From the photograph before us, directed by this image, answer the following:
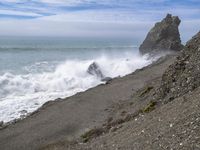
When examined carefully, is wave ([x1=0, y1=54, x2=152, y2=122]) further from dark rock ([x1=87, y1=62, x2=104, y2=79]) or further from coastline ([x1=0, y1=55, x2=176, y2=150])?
coastline ([x1=0, y1=55, x2=176, y2=150])

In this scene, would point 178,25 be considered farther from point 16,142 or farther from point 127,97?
point 16,142

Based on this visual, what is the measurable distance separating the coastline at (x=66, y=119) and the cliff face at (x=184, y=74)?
392 centimetres

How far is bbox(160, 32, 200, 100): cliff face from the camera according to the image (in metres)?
16.1

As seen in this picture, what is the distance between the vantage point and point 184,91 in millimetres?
15977

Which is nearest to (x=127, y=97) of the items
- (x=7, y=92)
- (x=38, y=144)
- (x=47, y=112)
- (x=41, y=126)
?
(x=47, y=112)

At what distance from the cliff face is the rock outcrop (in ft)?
135

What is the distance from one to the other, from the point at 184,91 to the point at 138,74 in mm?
17067

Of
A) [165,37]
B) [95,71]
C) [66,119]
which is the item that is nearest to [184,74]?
[66,119]

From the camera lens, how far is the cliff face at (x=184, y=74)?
16078 millimetres

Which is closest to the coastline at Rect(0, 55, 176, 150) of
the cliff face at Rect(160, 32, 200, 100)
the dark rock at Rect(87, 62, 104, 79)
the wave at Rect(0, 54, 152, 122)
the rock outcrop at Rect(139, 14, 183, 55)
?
the wave at Rect(0, 54, 152, 122)

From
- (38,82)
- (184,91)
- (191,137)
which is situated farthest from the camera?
(38,82)

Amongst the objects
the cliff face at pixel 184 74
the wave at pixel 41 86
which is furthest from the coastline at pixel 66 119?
the cliff face at pixel 184 74

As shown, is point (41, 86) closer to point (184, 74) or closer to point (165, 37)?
point (184, 74)

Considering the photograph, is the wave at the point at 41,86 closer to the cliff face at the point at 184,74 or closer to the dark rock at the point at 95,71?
the dark rock at the point at 95,71
